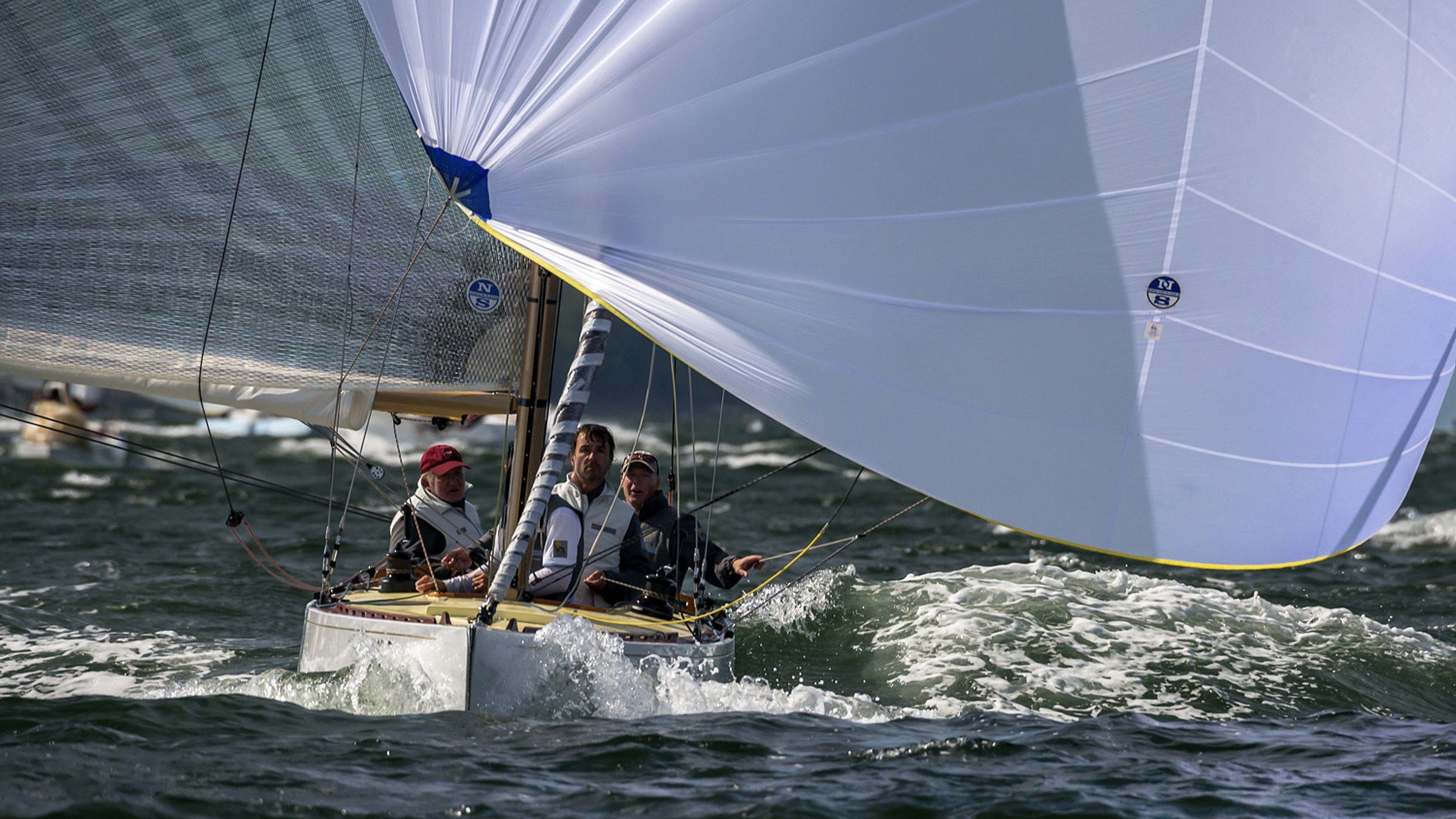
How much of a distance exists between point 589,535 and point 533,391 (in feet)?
2.59

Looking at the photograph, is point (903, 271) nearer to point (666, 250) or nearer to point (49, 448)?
point (666, 250)

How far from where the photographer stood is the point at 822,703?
6230 mm

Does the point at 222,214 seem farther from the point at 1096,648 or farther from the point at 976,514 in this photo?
the point at 1096,648

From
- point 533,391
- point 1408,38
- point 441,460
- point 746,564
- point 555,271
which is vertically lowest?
point 746,564

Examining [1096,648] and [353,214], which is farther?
[1096,648]

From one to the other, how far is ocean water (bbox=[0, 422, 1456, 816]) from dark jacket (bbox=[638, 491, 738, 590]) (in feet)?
1.90

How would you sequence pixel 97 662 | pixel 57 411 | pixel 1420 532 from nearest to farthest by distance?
pixel 97 662 → pixel 1420 532 → pixel 57 411

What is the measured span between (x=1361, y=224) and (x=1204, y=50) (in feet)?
3.77

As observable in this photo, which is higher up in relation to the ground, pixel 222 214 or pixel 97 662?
pixel 222 214

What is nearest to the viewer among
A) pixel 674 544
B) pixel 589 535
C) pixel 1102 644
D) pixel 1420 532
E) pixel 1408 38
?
pixel 1408 38

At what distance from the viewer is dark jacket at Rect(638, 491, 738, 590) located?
21.8ft

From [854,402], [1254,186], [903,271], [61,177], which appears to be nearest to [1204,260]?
[1254,186]

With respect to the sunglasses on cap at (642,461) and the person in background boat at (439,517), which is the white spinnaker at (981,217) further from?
the person in background boat at (439,517)

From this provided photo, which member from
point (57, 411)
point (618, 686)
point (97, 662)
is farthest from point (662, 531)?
point (57, 411)
